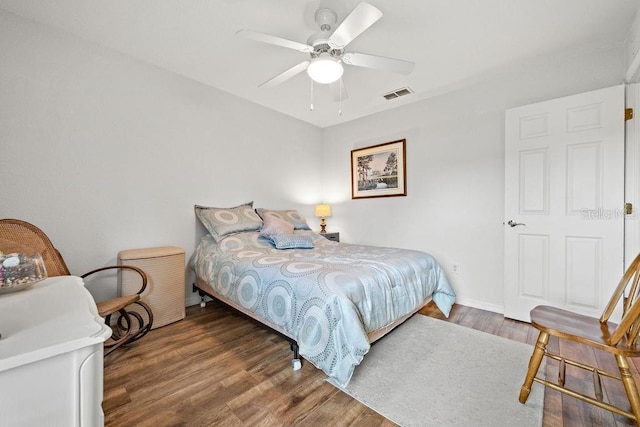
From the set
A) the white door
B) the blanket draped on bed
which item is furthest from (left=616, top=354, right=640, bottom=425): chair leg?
the white door

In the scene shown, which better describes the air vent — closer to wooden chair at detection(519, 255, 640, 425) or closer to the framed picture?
the framed picture

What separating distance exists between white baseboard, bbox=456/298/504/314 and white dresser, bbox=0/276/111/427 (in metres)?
3.28

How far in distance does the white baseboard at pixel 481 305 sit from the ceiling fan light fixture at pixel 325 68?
2805 millimetres

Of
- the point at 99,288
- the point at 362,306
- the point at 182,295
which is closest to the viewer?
the point at 362,306

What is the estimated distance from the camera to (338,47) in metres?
1.81

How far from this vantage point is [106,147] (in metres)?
2.37

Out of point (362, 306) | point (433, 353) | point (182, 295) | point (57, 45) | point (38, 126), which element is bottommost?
point (433, 353)

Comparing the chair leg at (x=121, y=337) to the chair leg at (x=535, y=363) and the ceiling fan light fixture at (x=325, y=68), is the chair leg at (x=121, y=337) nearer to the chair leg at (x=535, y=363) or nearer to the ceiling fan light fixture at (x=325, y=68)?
the ceiling fan light fixture at (x=325, y=68)

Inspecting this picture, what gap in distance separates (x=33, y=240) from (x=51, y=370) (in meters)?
1.82

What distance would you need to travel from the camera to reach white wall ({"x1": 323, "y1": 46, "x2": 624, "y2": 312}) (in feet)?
8.02

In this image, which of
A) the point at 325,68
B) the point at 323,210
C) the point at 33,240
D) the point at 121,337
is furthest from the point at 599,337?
the point at 33,240

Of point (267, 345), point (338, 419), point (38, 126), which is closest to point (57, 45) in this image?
point (38, 126)

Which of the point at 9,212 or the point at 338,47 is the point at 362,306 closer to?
the point at 338,47

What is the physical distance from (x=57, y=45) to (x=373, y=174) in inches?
140
